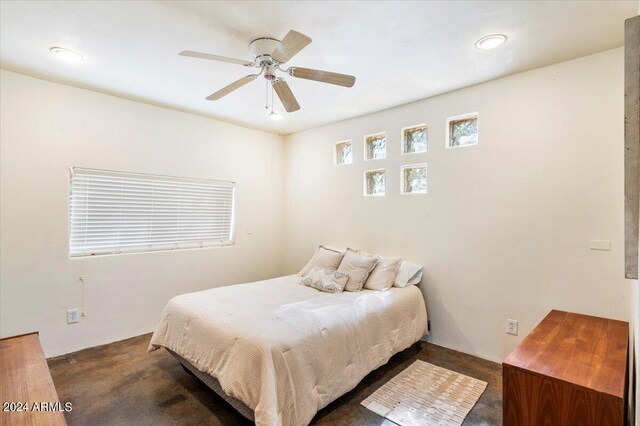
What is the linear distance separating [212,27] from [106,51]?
38.0 inches

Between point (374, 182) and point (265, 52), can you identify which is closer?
point (265, 52)

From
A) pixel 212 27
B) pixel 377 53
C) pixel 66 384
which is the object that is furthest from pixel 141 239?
pixel 377 53

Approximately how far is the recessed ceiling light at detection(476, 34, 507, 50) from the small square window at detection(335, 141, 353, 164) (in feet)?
6.70

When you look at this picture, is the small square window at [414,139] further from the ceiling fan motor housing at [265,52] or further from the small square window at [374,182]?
the ceiling fan motor housing at [265,52]

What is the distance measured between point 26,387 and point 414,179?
343 centimetres

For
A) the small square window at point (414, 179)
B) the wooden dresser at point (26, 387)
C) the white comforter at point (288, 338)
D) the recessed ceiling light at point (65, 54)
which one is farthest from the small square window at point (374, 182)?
the wooden dresser at point (26, 387)

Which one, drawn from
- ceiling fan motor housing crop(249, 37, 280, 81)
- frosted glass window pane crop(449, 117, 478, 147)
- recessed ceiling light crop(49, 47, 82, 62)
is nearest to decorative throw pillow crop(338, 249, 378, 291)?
frosted glass window pane crop(449, 117, 478, 147)

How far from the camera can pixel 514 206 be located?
9.33 feet

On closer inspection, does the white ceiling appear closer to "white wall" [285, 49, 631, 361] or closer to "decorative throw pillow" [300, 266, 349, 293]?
"white wall" [285, 49, 631, 361]

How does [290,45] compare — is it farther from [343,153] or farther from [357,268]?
[343,153]

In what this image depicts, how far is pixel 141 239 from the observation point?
3650 mm

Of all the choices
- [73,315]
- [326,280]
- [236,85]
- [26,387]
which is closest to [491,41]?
[236,85]

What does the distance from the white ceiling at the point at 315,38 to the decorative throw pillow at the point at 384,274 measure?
1763mm

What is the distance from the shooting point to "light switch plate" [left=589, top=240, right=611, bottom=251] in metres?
2.40
